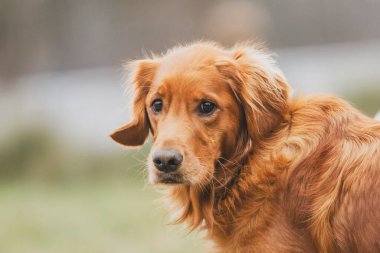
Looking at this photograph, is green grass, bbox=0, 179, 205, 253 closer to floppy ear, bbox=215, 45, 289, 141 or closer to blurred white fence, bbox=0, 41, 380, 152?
blurred white fence, bbox=0, 41, 380, 152

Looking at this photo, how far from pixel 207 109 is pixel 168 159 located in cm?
34

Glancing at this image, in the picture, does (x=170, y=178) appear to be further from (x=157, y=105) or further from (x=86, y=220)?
(x=86, y=220)

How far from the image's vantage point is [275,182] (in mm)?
4496

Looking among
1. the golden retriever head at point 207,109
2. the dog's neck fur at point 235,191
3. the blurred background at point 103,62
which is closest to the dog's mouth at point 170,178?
the golden retriever head at point 207,109

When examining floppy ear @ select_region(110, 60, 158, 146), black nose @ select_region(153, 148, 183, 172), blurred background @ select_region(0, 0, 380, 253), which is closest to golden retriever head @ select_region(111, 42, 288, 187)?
black nose @ select_region(153, 148, 183, 172)

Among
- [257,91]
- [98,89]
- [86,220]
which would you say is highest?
[257,91]

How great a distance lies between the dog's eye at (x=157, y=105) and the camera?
473 centimetres

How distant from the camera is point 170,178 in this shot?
14.8ft

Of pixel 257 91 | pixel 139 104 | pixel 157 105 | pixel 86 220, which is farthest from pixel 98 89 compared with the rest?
pixel 257 91

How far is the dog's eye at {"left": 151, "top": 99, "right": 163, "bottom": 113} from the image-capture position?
4.73 meters

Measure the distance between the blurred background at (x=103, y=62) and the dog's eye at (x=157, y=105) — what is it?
453 centimetres

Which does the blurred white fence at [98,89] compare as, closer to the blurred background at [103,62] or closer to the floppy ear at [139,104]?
the blurred background at [103,62]

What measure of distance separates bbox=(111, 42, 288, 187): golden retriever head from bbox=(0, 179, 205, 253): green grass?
1.41 metres

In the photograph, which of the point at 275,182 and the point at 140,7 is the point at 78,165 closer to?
the point at 140,7
